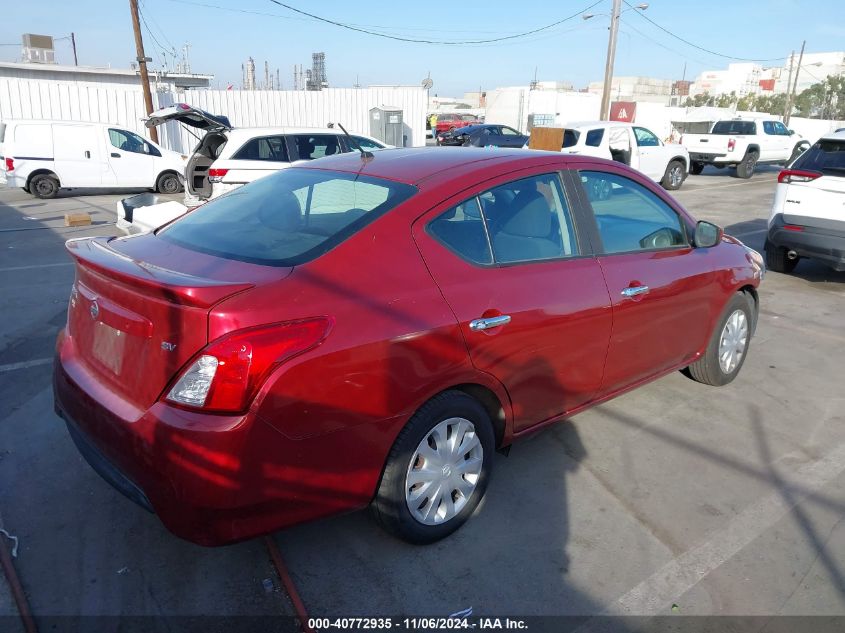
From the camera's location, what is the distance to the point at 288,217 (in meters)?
3.04

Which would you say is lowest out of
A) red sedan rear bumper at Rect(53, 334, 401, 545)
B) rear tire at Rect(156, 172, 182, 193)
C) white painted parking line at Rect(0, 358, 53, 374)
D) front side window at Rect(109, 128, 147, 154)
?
white painted parking line at Rect(0, 358, 53, 374)

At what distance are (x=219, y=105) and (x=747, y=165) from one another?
58.0 feet

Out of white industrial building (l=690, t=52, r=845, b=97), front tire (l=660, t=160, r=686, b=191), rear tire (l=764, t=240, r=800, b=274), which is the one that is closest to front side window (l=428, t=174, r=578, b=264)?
rear tire (l=764, t=240, r=800, b=274)

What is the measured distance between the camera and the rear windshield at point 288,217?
2.68 meters

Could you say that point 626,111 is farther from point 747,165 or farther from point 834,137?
point 834,137

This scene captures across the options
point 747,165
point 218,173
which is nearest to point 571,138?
point 218,173

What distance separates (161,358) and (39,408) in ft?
8.06

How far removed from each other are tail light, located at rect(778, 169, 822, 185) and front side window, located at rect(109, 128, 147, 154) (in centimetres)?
1274

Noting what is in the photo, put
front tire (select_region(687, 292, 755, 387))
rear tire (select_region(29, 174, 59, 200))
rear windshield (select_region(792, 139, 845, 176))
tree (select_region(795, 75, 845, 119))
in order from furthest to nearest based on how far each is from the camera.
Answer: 1. tree (select_region(795, 75, 845, 119))
2. rear tire (select_region(29, 174, 59, 200))
3. rear windshield (select_region(792, 139, 845, 176))
4. front tire (select_region(687, 292, 755, 387))

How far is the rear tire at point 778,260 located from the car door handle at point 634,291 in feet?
19.0

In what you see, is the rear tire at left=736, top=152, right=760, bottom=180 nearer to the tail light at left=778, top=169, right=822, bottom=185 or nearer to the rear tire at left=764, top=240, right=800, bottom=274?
the rear tire at left=764, top=240, right=800, bottom=274

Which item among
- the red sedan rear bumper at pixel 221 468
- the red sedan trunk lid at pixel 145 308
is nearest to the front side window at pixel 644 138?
the red sedan trunk lid at pixel 145 308

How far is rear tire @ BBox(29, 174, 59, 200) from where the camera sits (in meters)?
13.9

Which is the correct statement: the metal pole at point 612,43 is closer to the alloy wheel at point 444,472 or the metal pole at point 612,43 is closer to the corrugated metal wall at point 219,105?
the corrugated metal wall at point 219,105
